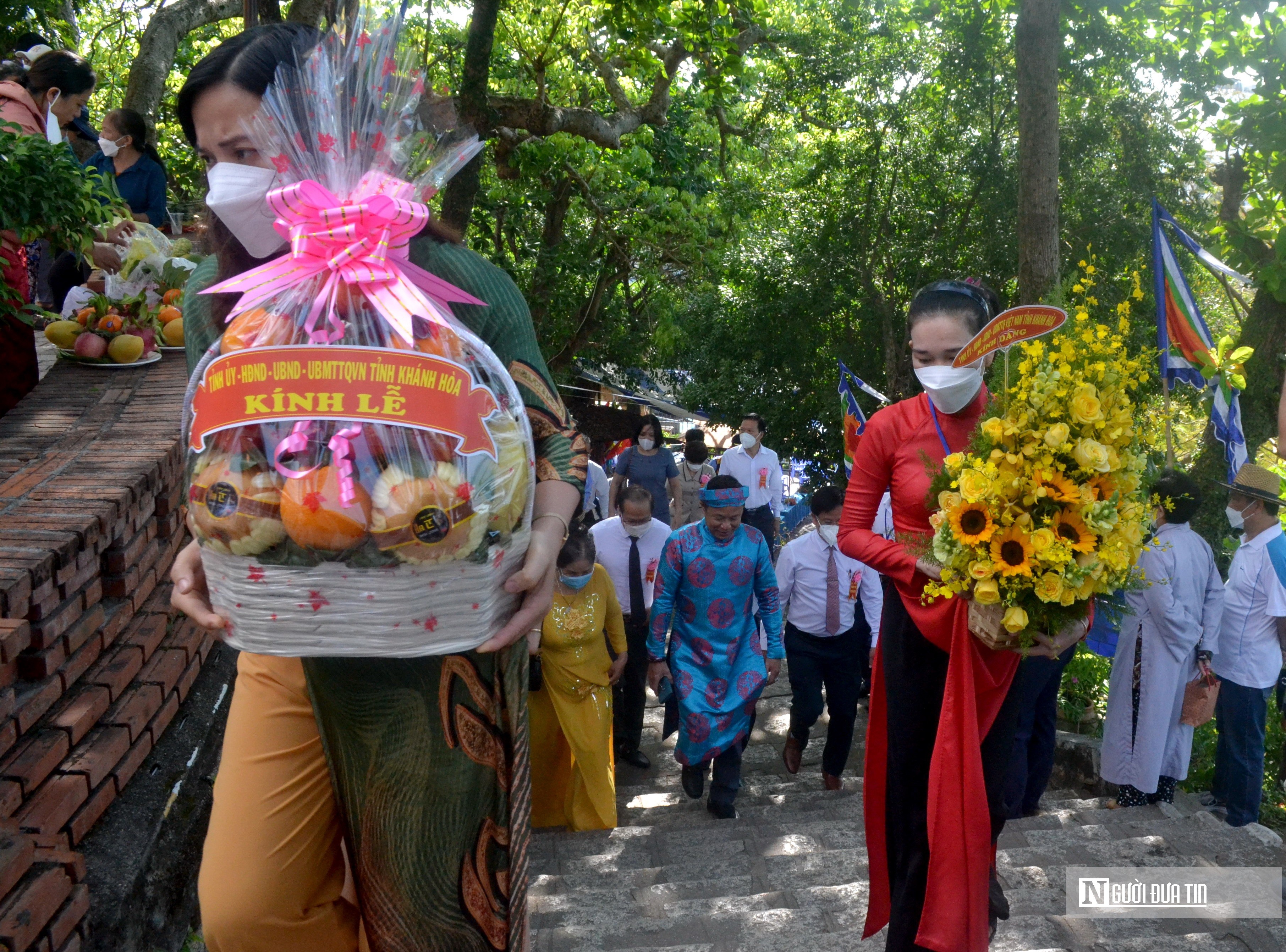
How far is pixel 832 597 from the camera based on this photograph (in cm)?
687

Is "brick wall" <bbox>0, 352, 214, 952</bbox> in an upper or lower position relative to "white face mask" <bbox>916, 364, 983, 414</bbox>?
lower

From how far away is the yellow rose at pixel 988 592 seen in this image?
2.94 meters

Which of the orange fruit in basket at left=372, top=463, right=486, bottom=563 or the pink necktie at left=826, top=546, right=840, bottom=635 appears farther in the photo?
the pink necktie at left=826, top=546, right=840, bottom=635

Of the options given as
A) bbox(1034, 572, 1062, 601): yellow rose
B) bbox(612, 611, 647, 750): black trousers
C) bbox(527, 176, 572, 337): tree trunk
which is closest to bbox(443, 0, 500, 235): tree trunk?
bbox(612, 611, 647, 750): black trousers

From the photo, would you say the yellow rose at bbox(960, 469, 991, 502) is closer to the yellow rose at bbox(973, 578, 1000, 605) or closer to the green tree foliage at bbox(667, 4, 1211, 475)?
the yellow rose at bbox(973, 578, 1000, 605)

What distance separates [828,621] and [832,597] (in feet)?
0.48

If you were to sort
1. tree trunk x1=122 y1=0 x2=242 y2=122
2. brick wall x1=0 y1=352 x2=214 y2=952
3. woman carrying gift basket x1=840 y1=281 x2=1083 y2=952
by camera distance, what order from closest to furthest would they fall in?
brick wall x1=0 y1=352 x2=214 y2=952 → woman carrying gift basket x1=840 y1=281 x2=1083 y2=952 → tree trunk x1=122 y1=0 x2=242 y2=122

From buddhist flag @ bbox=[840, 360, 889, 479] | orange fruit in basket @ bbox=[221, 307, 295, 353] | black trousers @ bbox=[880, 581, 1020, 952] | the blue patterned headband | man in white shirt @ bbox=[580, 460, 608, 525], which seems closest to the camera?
orange fruit in basket @ bbox=[221, 307, 295, 353]

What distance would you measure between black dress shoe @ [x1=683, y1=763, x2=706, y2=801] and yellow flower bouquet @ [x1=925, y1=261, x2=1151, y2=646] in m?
3.85

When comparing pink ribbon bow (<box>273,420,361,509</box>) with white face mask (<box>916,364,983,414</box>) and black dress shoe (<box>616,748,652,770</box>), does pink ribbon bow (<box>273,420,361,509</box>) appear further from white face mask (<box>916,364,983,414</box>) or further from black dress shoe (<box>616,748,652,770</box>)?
black dress shoe (<box>616,748,652,770</box>)

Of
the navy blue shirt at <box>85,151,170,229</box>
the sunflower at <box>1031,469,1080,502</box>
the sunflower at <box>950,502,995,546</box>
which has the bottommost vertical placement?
the sunflower at <box>950,502,995,546</box>

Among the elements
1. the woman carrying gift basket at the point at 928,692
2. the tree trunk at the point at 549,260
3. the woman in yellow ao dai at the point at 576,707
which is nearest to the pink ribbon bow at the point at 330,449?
the woman carrying gift basket at the point at 928,692

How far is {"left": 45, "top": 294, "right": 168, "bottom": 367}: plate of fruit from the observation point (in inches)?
201

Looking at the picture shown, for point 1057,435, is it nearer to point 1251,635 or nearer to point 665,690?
point 1251,635
